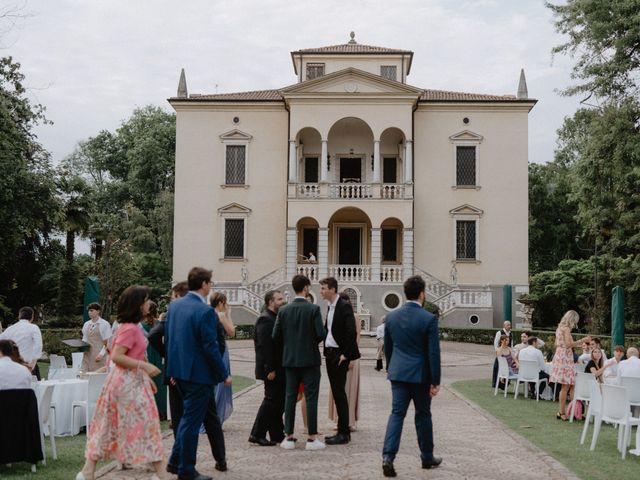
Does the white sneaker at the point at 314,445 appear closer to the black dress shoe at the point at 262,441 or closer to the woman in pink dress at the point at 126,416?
the black dress shoe at the point at 262,441

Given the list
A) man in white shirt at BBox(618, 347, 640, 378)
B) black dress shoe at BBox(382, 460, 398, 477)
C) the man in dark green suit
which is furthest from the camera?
man in white shirt at BBox(618, 347, 640, 378)

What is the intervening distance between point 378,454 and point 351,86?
2951cm

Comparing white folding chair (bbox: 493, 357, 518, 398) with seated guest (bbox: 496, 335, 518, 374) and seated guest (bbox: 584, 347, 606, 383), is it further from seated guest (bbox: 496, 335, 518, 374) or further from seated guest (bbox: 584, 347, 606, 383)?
seated guest (bbox: 584, 347, 606, 383)

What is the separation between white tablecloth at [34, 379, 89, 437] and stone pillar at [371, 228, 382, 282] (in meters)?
24.7

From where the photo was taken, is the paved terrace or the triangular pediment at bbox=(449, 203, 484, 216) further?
the triangular pediment at bbox=(449, 203, 484, 216)

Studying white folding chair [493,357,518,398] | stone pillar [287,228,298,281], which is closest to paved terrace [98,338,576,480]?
white folding chair [493,357,518,398]

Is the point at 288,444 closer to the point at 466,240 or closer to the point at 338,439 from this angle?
the point at 338,439

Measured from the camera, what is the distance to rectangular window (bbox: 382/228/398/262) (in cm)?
3869

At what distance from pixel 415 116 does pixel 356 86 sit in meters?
3.52

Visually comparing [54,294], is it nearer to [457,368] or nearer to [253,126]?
[253,126]

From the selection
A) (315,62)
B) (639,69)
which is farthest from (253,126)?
(639,69)

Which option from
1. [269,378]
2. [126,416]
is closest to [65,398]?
[269,378]

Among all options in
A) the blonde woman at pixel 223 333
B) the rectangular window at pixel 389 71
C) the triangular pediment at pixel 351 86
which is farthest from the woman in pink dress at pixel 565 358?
the rectangular window at pixel 389 71

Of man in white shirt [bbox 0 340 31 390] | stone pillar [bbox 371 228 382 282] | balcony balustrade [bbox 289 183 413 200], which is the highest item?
balcony balustrade [bbox 289 183 413 200]
